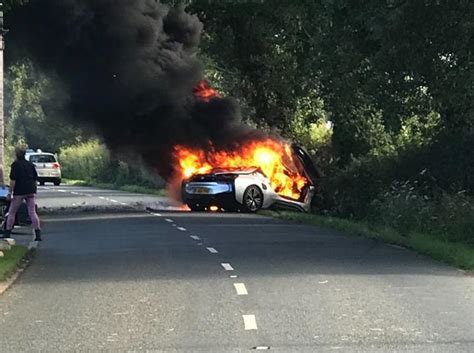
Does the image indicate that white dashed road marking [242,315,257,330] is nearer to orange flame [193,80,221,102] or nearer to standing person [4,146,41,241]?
standing person [4,146,41,241]

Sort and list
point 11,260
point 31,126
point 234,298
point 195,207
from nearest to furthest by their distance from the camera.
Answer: point 234,298 < point 11,260 < point 195,207 < point 31,126

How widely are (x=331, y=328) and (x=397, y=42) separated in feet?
29.9

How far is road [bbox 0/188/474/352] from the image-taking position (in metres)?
8.23

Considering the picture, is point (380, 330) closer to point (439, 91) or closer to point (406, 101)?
point (439, 91)

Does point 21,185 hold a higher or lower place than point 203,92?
lower

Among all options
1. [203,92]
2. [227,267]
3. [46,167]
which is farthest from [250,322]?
[46,167]

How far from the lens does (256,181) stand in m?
26.9

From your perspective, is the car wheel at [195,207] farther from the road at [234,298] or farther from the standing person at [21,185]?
the standing person at [21,185]

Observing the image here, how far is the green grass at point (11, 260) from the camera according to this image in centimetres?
1260

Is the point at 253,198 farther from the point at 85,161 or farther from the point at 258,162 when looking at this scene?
the point at 85,161

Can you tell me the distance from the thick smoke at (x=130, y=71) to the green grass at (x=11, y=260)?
12727mm

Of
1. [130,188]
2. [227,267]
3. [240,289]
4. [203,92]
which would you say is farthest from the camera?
[130,188]

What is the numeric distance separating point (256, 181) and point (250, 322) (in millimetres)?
17900

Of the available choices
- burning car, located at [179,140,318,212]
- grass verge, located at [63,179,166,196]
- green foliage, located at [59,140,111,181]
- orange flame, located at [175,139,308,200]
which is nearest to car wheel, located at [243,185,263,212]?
burning car, located at [179,140,318,212]
